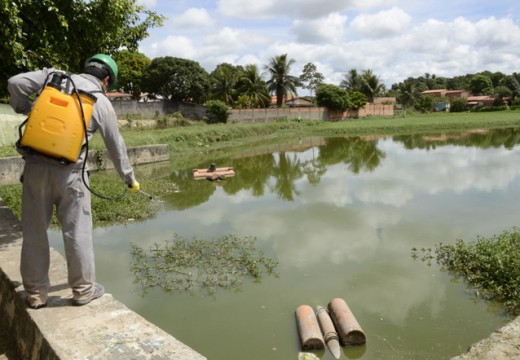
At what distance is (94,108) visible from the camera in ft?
9.20

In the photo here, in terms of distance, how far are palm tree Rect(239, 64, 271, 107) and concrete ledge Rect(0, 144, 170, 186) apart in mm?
24995

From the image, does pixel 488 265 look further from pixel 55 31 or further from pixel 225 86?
pixel 225 86

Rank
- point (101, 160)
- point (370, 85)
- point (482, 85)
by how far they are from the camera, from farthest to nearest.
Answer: point (482, 85) → point (370, 85) → point (101, 160)

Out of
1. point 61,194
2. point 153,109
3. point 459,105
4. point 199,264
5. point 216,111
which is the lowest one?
point 199,264

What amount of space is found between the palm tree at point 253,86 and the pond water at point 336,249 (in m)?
28.0

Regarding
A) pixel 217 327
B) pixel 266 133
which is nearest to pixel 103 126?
pixel 217 327

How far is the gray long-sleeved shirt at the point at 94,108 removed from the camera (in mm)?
2734

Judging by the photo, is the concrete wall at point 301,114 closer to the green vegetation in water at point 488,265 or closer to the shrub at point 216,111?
the shrub at point 216,111

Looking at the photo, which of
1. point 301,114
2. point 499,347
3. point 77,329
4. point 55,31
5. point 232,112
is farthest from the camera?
point 301,114

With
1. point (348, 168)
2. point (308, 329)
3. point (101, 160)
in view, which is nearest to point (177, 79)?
point (101, 160)

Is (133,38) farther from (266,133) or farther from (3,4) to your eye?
(266,133)

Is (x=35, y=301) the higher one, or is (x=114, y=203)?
(x=35, y=301)

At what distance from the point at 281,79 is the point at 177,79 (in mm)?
12072

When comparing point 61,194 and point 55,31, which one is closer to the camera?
point 61,194
